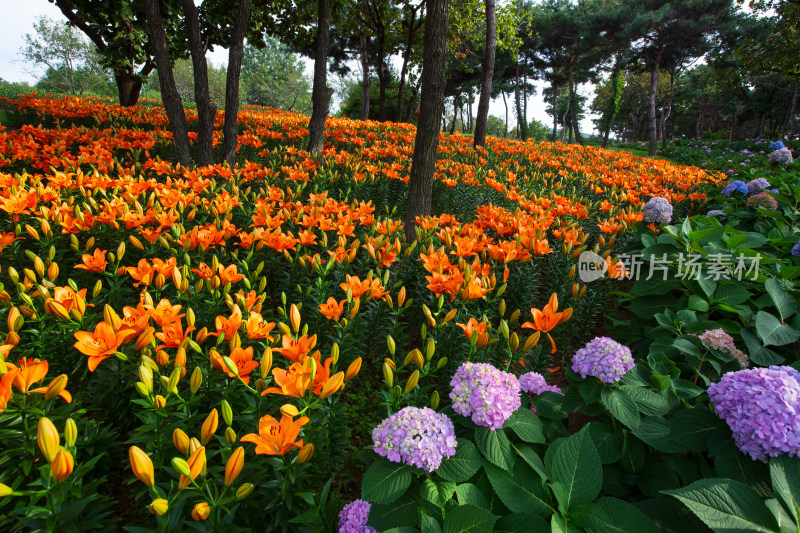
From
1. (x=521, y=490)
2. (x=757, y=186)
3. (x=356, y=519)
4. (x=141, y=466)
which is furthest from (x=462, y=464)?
(x=757, y=186)

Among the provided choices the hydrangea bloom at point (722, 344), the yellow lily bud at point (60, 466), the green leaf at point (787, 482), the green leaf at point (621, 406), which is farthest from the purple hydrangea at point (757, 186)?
the yellow lily bud at point (60, 466)

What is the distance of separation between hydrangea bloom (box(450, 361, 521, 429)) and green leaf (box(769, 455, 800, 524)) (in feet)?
2.21

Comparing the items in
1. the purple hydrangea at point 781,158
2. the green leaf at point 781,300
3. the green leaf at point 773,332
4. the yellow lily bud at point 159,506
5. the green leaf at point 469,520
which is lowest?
the green leaf at point 469,520

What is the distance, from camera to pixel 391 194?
627 cm

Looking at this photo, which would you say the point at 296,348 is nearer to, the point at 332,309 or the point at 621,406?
the point at 332,309

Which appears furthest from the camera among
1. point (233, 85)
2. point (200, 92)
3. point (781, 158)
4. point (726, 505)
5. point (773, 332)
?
point (781, 158)

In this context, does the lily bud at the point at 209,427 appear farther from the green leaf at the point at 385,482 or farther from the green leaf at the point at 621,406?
the green leaf at the point at 621,406

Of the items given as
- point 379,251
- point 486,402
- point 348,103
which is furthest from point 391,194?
point 348,103

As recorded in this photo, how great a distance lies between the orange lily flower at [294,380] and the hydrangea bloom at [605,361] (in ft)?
3.44

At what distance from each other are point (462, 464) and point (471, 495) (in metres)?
0.10

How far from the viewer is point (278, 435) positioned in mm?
1246

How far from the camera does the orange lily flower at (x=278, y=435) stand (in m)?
1.22

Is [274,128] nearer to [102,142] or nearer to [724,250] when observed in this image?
[102,142]

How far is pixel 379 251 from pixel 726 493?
2.31 m
